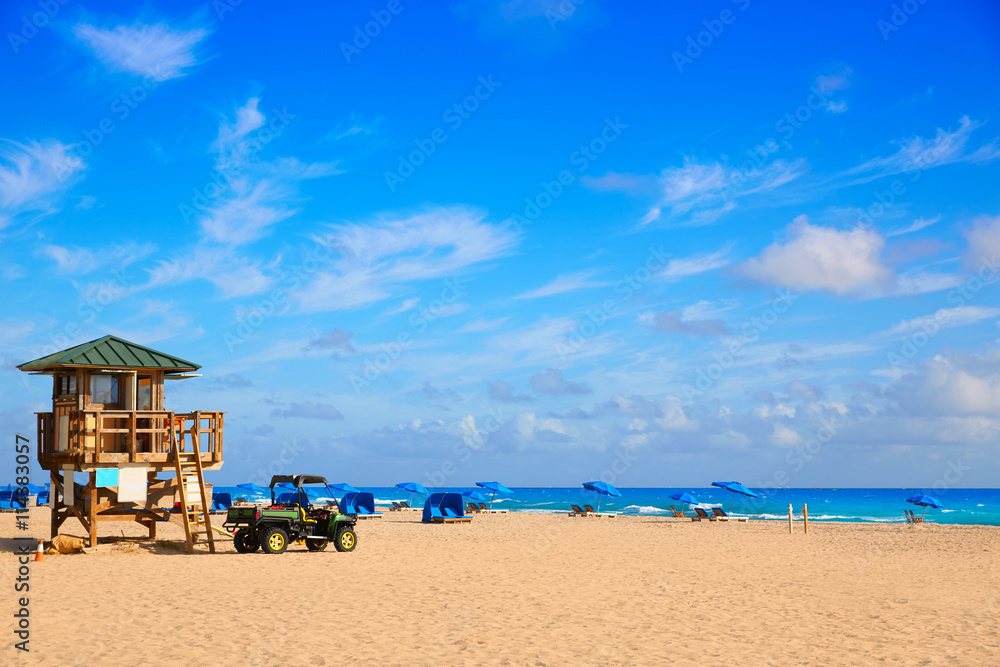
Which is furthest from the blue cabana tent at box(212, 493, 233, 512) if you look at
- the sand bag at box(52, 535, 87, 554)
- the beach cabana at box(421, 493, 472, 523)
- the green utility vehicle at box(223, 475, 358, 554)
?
the sand bag at box(52, 535, 87, 554)

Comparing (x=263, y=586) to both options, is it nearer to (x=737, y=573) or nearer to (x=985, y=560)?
(x=737, y=573)

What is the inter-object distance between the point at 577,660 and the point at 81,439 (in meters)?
14.8

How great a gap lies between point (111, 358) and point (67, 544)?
439cm

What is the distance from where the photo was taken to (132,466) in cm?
1955

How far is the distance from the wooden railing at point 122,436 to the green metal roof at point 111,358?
3.88ft

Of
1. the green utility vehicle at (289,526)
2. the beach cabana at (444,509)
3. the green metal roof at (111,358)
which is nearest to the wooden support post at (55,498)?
the green metal roof at (111,358)

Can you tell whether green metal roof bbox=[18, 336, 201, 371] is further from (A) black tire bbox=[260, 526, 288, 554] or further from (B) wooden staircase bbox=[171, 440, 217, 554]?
(A) black tire bbox=[260, 526, 288, 554]

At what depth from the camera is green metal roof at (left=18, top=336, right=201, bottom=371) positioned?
1930 cm

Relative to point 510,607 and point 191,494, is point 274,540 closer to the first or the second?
point 191,494

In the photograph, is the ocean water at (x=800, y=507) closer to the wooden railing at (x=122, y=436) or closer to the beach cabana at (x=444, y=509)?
the beach cabana at (x=444, y=509)

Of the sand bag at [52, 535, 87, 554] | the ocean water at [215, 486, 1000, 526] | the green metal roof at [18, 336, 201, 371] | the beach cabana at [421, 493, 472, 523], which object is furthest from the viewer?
the ocean water at [215, 486, 1000, 526]

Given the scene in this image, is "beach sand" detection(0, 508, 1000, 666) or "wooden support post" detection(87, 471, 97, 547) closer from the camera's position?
"beach sand" detection(0, 508, 1000, 666)

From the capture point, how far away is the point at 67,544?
61.9 feet

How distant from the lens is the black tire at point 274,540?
766 inches
